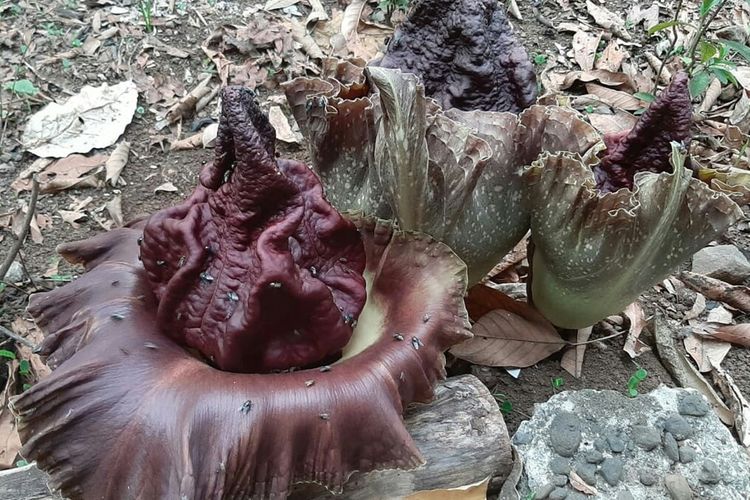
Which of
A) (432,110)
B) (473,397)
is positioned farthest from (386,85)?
(473,397)

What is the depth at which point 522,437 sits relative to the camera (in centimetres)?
184

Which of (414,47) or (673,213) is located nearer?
(673,213)

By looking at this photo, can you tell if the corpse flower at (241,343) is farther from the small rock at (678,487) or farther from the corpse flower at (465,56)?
the small rock at (678,487)

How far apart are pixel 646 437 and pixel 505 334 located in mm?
535

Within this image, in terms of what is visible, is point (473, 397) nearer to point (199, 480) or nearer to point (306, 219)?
point (306, 219)

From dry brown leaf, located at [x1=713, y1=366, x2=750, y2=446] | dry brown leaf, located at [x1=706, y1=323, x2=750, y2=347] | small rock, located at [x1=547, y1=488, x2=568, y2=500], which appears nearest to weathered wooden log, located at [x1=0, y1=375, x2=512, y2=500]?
small rock, located at [x1=547, y1=488, x2=568, y2=500]

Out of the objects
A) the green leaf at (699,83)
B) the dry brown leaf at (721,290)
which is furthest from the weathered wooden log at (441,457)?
the green leaf at (699,83)

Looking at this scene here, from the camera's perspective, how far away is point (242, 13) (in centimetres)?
390

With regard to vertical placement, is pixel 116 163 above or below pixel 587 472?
above

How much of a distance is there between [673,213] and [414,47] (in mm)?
792

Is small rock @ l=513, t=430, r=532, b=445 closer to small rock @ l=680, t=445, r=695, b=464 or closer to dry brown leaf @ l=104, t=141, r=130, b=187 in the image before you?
small rock @ l=680, t=445, r=695, b=464

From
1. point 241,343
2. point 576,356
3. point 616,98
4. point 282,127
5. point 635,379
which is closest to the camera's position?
point 241,343

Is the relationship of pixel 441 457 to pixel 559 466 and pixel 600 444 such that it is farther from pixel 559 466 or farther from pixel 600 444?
pixel 600 444

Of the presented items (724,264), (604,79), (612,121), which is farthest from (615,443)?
(604,79)
